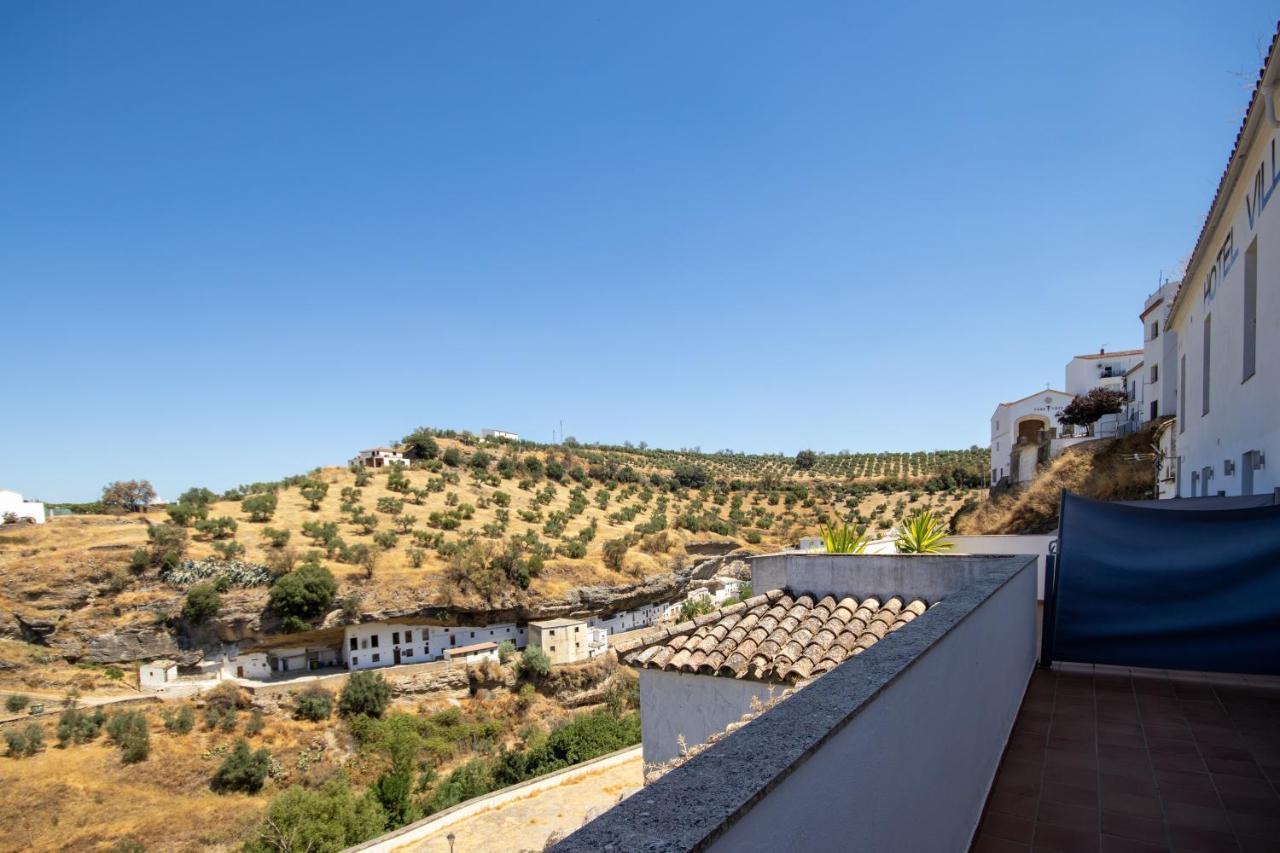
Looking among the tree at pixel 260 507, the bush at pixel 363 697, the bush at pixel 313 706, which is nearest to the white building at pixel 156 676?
the bush at pixel 313 706

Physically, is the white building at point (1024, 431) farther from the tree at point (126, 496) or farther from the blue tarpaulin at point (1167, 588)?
the tree at point (126, 496)

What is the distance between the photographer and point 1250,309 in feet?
21.0

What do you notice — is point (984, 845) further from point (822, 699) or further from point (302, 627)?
point (302, 627)

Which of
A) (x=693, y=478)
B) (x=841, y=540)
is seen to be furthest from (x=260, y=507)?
(x=841, y=540)

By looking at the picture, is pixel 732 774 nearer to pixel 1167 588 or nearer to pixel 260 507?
pixel 1167 588

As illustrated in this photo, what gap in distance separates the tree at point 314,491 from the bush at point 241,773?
1782 centimetres

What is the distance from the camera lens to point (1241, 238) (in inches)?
261

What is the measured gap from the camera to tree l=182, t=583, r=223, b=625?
26281 mm

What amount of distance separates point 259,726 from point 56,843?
7.71 m

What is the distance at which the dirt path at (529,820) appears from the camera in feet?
50.3

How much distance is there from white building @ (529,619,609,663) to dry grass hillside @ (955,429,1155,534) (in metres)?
18.9

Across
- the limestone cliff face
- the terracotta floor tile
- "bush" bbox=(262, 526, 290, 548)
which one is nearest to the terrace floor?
the terracotta floor tile

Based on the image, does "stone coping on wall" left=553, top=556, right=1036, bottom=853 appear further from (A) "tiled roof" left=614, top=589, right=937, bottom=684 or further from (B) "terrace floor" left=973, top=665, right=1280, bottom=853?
(A) "tiled roof" left=614, top=589, right=937, bottom=684

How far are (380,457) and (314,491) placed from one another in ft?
40.0
